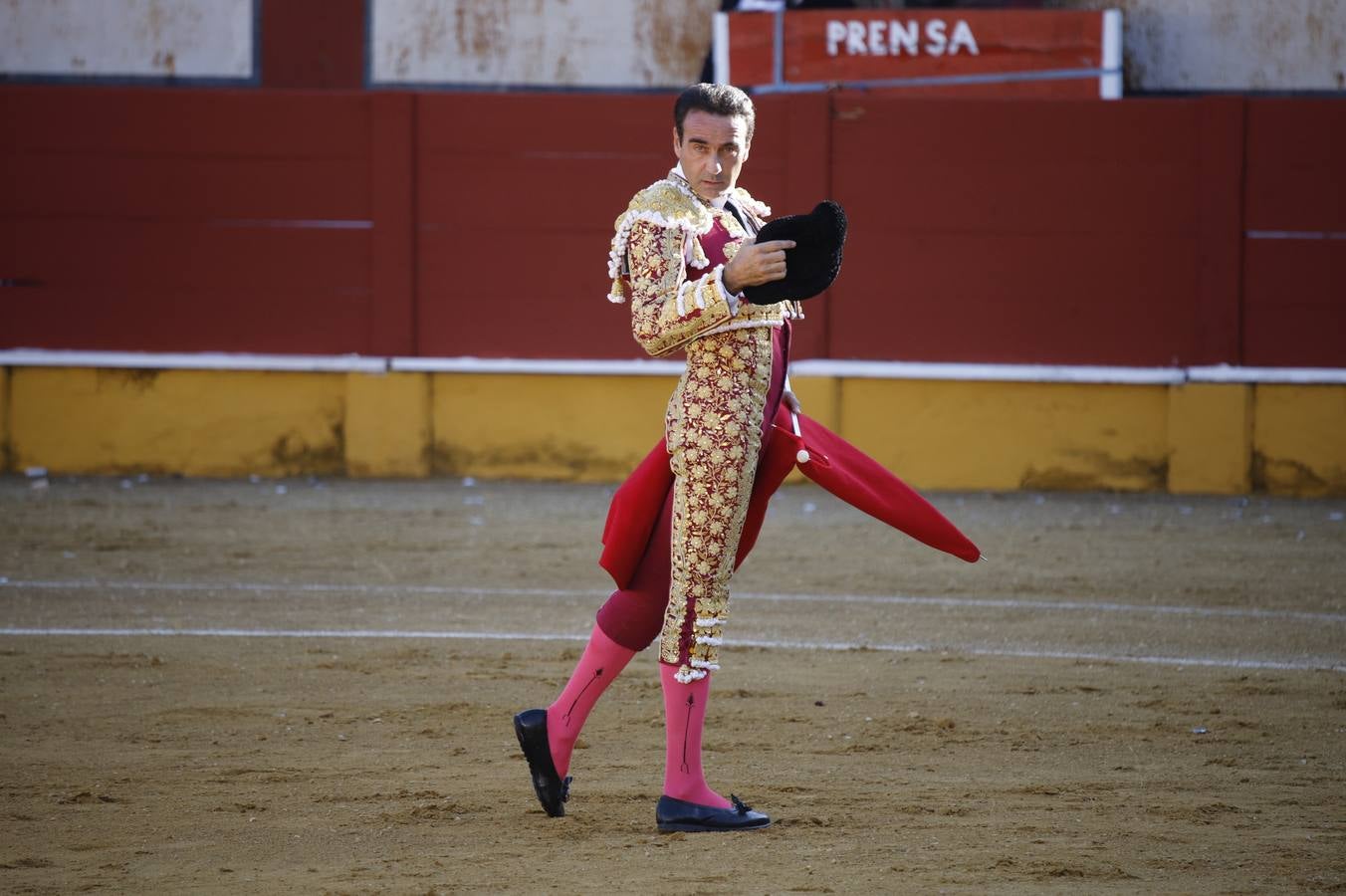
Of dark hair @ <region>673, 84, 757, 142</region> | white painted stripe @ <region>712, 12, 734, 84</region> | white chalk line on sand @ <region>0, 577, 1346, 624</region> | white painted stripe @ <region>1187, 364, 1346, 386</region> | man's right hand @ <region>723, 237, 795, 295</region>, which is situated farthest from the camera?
white painted stripe @ <region>712, 12, 734, 84</region>

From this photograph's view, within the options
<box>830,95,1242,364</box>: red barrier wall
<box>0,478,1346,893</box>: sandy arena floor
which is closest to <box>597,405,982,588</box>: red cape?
<box>0,478,1346,893</box>: sandy arena floor

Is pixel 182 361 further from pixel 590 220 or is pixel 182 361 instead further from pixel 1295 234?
pixel 1295 234

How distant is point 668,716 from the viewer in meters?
3.13

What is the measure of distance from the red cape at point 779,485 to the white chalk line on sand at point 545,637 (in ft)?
5.77

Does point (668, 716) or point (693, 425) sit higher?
point (693, 425)

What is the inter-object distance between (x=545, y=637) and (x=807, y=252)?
236 centimetres

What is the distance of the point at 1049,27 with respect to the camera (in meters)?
9.30

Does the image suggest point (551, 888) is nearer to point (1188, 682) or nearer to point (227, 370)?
point (1188, 682)

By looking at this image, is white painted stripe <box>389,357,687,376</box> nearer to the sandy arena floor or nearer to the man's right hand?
the sandy arena floor

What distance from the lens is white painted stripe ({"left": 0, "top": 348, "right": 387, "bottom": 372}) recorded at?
28.9 ft

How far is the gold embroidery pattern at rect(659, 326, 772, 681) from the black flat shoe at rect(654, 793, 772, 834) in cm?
21

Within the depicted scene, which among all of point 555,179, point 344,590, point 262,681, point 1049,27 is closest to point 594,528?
point 344,590

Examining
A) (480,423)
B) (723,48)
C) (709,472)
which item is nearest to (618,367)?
(480,423)

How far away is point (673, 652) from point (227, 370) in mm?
6136
